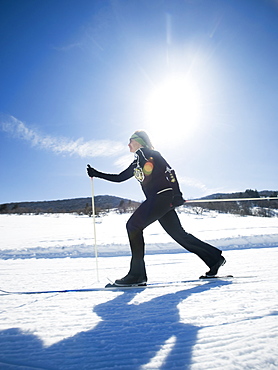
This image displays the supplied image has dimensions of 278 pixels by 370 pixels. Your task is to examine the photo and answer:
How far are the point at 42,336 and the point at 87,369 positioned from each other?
1.50 feet

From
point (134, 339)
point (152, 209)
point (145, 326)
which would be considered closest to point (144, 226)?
point (152, 209)

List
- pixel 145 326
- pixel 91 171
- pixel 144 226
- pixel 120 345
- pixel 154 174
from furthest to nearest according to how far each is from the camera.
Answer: pixel 91 171
pixel 154 174
pixel 144 226
pixel 145 326
pixel 120 345

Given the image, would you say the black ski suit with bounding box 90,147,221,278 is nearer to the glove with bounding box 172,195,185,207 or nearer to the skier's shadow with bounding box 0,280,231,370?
the glove with bounding box 172,195,185,207

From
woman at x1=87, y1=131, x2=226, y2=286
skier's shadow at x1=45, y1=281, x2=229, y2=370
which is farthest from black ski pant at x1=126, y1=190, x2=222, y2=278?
skier's shadow at x1=45, y1=281, x2=229, y2=370

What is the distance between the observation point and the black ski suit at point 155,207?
92.3 inches

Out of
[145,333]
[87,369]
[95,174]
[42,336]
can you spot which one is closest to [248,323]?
[145,333]

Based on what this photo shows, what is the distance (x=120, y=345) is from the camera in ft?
4.01

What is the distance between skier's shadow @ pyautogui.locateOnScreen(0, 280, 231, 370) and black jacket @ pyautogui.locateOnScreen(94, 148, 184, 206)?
1184mm

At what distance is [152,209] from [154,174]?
0.39 metres

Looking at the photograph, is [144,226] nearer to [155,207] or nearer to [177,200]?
[155,207]

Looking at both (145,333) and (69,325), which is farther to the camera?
(69,325)

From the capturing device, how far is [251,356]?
106cm

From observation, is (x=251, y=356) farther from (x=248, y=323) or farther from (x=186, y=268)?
(x=186, y=268)

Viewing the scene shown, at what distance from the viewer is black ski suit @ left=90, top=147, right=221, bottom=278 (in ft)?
7.69
